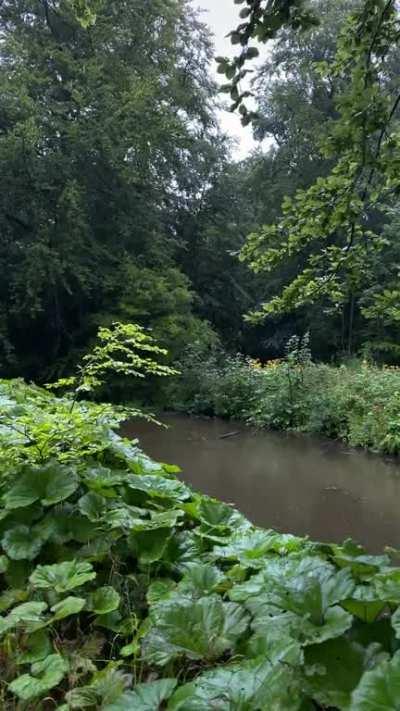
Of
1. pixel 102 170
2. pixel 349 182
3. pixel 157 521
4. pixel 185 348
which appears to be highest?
pixel 102 170

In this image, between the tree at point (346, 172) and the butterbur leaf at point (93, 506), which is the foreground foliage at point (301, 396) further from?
the butterbur leaf at point (93, 506)

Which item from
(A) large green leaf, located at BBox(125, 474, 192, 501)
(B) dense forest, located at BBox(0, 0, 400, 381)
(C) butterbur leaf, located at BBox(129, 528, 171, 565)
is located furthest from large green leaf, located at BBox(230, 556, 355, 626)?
(B) dense forest, located at BBox(0, 0, 400, 381)

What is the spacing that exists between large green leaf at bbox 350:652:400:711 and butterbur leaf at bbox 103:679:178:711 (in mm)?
391

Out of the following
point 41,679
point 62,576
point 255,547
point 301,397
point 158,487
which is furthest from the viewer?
point 301,397

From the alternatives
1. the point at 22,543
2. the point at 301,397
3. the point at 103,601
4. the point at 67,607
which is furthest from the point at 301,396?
the point at 67,607

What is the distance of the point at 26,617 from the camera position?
1.43m

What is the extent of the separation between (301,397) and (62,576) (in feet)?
27.6

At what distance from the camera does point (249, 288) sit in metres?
18.5

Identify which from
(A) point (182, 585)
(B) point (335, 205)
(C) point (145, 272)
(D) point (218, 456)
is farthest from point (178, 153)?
(A) point (182, 585)

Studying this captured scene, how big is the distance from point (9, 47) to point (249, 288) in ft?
31.8

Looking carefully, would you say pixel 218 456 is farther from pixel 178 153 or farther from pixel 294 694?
pixel 178 153

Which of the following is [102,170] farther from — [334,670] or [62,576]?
[334,670]

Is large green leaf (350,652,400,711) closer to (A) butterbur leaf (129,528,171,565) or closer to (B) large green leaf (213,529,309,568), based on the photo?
(B) large green leaf (213,529,309,568)

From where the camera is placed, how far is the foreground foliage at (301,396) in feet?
26.0
